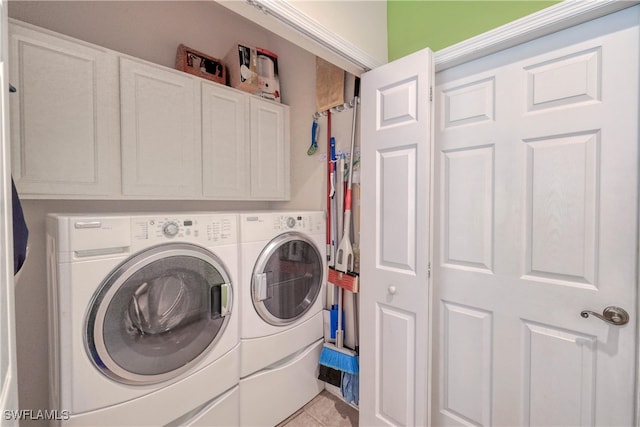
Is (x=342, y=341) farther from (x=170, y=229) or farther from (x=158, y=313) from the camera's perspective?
(x=170, y=229)

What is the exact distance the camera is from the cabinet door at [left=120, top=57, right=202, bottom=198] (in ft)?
4.72

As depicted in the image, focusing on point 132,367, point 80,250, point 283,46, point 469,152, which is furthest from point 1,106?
point 283,46

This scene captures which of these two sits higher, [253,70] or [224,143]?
[253,70]

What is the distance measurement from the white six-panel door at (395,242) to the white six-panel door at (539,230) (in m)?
0.21

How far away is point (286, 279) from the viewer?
5.32 feet

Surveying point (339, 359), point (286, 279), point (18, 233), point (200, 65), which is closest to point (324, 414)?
point (339, 359)

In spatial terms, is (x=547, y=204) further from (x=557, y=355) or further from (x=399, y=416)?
(x=399, y=416)

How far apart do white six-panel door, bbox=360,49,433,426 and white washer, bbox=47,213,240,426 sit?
0.72 m

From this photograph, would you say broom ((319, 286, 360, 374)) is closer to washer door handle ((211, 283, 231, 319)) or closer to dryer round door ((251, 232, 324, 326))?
dryer round door ((251, 232, 324, 326))

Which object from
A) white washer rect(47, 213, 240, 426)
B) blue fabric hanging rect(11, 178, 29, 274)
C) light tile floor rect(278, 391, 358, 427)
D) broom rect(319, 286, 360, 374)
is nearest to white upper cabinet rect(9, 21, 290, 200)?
white washer rect(47, 213, 240, 426)

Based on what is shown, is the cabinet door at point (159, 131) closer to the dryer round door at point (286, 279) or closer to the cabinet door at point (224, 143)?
the cabinet door at point (224, 143)

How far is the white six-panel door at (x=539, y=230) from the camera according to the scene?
0.92 m

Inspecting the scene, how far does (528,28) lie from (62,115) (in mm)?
2047

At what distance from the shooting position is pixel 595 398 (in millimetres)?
971
